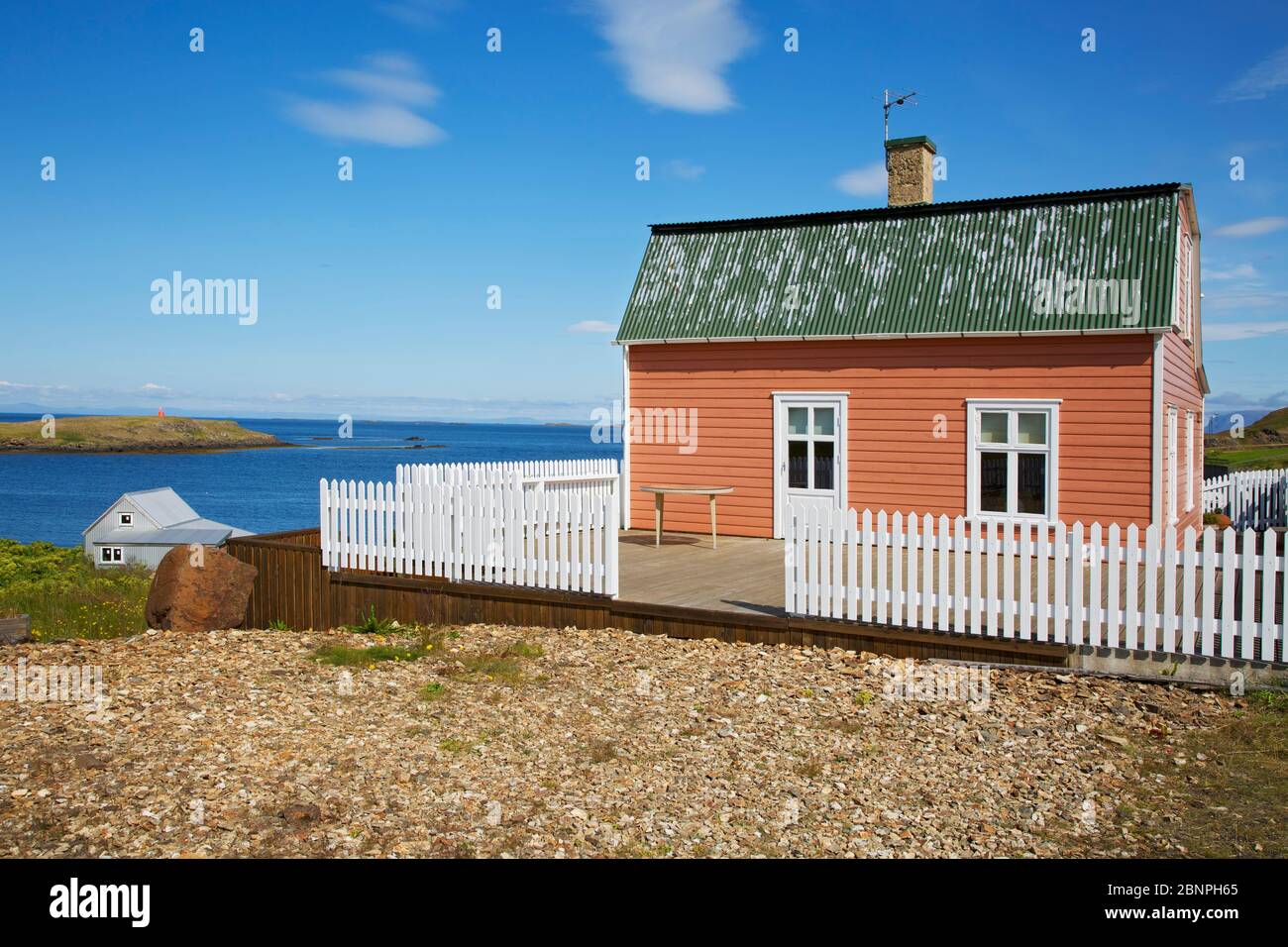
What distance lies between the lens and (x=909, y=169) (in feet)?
57.7

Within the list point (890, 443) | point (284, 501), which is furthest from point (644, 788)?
point (284, 501)

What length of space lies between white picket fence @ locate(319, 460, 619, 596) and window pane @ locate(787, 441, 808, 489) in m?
4.49

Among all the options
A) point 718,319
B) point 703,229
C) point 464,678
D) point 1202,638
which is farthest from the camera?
point 703,229

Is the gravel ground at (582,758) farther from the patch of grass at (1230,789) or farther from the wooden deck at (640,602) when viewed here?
the wooden deck at (640,602)

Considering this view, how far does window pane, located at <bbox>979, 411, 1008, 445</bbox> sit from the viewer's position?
14625mm

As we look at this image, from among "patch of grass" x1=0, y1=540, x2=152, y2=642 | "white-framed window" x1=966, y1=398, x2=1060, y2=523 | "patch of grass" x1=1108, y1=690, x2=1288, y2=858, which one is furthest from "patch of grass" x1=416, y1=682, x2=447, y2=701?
"white-framed window" x1=966, y1=398, x2=1060, y2=523

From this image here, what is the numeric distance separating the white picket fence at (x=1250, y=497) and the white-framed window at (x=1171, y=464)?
481 cm

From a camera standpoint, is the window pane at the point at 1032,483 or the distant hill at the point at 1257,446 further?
the distant hill at the point at 1257,446

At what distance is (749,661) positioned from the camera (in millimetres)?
9289

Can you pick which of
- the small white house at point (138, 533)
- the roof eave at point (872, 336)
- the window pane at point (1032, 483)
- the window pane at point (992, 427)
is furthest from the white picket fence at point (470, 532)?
the small white house at point (138, 533)

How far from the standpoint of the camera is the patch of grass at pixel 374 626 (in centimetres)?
1184

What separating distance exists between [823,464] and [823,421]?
26.4 inches
